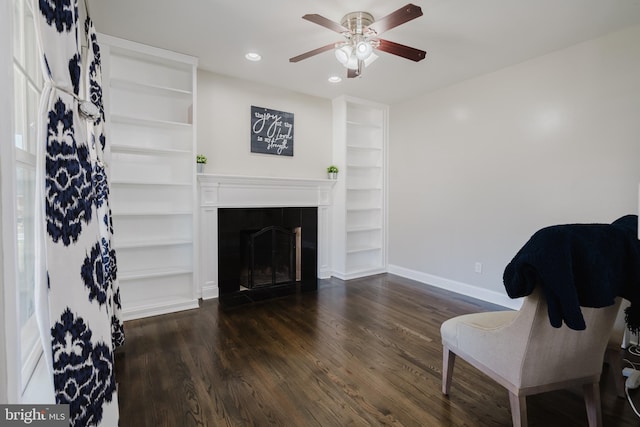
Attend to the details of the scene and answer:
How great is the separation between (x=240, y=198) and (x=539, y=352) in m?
3.20

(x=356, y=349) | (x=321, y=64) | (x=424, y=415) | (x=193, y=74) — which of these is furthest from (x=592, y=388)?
(x=193, y=74)

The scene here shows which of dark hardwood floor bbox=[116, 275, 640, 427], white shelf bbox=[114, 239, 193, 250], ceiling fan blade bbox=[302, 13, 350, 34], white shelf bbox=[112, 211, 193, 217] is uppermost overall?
ceiling fan blade bbox=[302, 13, 350, 34]

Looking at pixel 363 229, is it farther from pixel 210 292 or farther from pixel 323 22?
pixel 323 22

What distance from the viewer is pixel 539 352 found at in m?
1.46

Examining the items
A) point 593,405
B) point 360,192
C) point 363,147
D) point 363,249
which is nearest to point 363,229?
point 363,249

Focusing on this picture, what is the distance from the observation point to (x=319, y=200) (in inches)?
178

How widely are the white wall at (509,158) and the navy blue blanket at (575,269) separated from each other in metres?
1.81

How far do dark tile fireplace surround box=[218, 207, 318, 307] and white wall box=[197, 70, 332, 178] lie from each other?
21.8 inches

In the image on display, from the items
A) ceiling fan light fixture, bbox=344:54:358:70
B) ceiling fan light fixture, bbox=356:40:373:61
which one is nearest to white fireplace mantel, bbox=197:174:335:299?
ceiling fan light fixture, bbox=344:54:358:70

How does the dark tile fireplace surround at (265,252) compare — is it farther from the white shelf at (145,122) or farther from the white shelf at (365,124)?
the white shelf at (365,124)

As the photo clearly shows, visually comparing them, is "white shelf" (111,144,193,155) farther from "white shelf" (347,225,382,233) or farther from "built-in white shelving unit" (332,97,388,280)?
"white shelf" (347,225,382,233)

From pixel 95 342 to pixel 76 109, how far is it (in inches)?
38.1

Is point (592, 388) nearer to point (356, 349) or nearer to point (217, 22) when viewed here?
point (356, 349)

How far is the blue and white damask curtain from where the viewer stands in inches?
45.6
